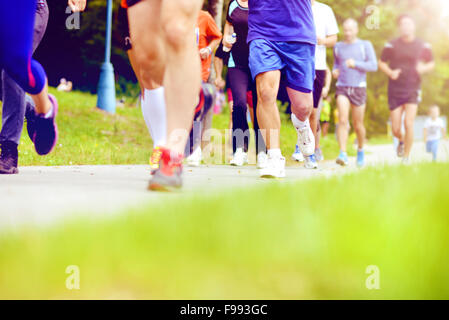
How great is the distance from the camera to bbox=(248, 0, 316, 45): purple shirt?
17.5 feet

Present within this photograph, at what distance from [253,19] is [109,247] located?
12.6 ft

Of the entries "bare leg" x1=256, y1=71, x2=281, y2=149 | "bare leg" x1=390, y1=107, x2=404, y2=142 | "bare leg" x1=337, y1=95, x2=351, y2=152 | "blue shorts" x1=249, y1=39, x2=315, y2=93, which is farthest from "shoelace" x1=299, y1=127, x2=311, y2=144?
"bare leg" x1=390, y1=107, x2=404, y2=142

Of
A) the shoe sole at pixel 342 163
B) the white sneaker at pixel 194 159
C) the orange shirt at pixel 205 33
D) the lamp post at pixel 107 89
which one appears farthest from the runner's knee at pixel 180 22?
the lamp post at pixel 107 89

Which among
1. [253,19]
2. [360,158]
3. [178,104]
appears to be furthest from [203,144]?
[178,104]

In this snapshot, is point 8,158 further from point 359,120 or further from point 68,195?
point 359,120

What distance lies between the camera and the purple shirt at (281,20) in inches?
210

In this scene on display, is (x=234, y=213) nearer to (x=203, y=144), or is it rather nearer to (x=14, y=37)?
(x=14, y=37)

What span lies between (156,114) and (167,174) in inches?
33.9

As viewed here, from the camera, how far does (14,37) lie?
4.00 meters

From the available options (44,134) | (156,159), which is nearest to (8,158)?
(44,134)

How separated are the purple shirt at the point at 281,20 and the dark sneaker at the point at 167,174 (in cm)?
219

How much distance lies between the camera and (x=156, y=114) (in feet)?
13.7

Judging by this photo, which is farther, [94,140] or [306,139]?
[94,140]

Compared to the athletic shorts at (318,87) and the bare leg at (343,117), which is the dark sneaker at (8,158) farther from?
the bare leg at (343,117)
